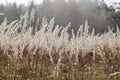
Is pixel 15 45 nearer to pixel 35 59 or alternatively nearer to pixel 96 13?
pixel 35 59

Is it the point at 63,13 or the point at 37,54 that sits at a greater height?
the point at 63,13

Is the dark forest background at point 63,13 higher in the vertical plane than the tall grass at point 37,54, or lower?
higher

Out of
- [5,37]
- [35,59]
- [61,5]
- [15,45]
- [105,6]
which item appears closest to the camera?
[15,45]

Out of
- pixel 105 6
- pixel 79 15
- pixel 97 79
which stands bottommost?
pixel 97 79

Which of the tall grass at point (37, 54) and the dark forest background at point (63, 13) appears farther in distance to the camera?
the dark forest background at point (63, 13)

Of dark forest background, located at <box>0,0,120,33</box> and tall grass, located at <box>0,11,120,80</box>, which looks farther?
dark forest background, located at <box>0,0,120,33</box>

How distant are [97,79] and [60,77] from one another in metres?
0.42

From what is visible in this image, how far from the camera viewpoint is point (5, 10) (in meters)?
58.4

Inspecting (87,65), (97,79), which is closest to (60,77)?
(97,79)

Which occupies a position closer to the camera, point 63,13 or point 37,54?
point 37,54

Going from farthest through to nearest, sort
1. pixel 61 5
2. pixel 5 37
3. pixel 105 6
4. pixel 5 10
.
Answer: pixel 61 5 < pixel 5 10 < pixel 105 6 < pixel 5 37

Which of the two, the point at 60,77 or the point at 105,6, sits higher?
the point at 105,6

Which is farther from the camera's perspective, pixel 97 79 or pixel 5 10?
pixel 5 10

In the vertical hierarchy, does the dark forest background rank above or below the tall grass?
above
